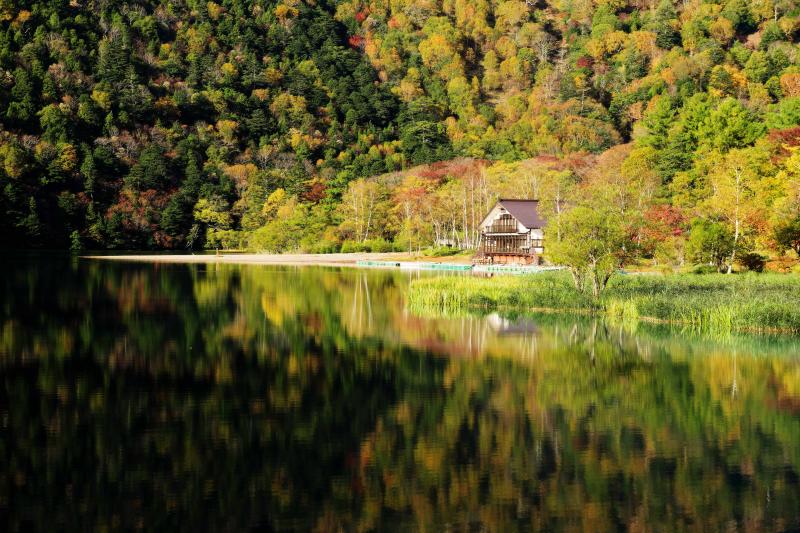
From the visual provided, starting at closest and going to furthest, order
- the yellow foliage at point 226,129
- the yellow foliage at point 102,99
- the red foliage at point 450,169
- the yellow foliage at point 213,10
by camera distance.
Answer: the red foliage at point 450,169 < the yellow foliage at point 102,99 < the yellow foliage at point 226,129 < the yellow foliage at point 213,10

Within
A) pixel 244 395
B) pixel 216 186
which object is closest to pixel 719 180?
pixel 244 395

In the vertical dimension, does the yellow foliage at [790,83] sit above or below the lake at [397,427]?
above

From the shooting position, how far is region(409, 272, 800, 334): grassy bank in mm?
28688

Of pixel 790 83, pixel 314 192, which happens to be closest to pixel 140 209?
pixel 314 192

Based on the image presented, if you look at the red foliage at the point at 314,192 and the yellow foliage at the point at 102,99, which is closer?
the red foliage at the point at 314,192

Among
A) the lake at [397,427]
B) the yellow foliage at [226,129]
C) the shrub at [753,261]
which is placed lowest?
the lake at [397,427]

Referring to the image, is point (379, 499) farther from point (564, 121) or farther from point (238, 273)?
point (564, 121)

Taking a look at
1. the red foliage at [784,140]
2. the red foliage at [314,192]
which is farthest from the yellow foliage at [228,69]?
the red foliage at [784,140]

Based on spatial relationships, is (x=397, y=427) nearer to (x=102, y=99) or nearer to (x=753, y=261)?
(x=753, y=261)

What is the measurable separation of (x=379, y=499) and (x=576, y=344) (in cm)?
1555

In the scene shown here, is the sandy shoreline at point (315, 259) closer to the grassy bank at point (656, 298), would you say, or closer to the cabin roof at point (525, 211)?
the cabin roof at point (525, 211)

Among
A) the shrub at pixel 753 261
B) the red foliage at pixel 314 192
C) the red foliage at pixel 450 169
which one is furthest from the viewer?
the red foliage at pixel 314 192

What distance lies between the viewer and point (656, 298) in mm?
32594

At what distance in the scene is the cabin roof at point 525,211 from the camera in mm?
73188
